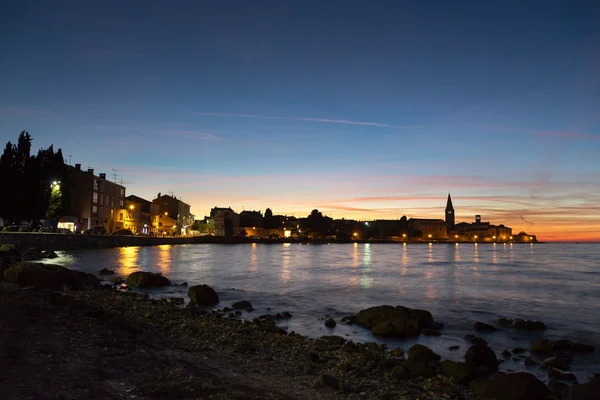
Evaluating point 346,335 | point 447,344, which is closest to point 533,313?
point 447,344

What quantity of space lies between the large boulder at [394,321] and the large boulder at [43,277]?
53.4 feet

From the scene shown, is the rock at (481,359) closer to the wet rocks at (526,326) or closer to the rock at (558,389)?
the rock at (558,389)

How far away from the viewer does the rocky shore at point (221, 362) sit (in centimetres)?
823

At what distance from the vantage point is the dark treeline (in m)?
64.6

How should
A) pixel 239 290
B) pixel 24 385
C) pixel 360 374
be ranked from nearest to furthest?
pixel 24 385 → pixel 360 374 → pixel 239 290

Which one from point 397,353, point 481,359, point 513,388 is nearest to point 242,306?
point 397,353

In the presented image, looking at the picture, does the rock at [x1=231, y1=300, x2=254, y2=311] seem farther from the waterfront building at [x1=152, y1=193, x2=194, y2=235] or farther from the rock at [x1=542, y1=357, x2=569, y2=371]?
the waterfront building at [x1=152, y1=193, x2=194, y2=235]

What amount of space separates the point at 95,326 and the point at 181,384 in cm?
634

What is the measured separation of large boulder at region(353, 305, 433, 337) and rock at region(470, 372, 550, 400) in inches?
275

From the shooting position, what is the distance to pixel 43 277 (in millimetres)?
23422

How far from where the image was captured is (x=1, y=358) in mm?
8695

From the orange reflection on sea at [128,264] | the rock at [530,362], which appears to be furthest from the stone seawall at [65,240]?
the rock at [530,362]

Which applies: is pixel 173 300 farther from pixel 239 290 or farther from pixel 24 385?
pixel 24 385

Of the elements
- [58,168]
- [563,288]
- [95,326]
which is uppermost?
[58,168]
